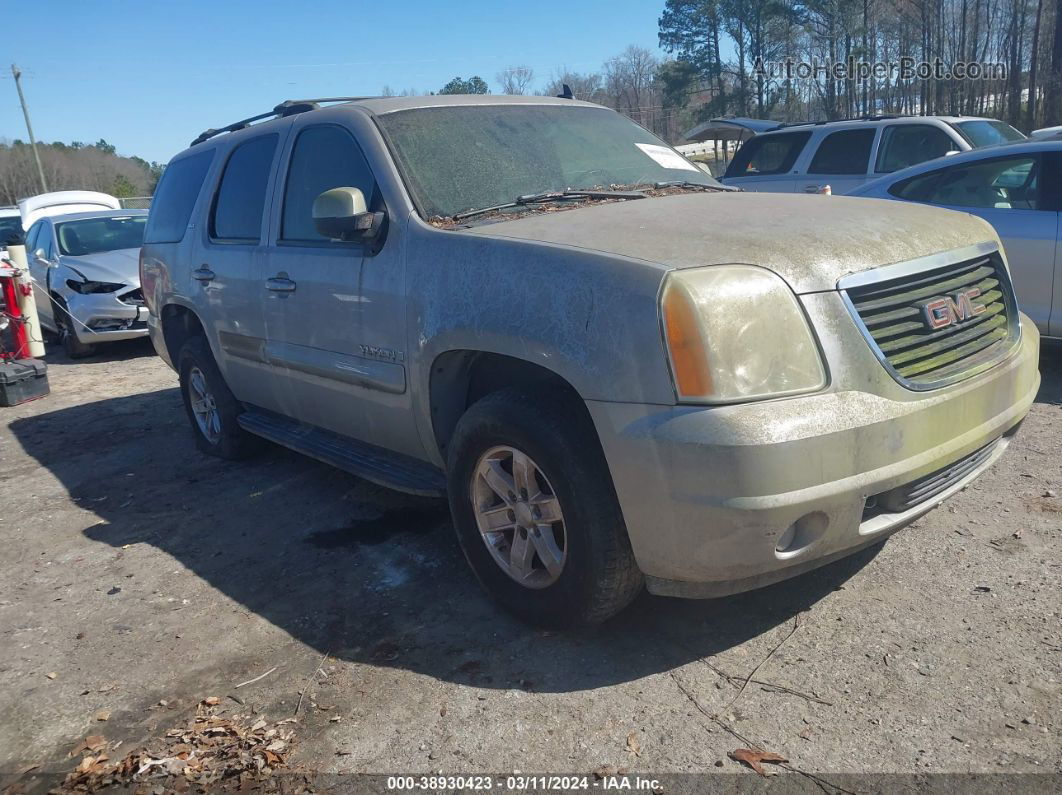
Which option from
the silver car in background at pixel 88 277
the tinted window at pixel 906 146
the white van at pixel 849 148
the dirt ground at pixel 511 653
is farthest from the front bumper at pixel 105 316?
the tinted window at pixel 906 146

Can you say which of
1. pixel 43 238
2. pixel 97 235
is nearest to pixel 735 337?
pixel 97 235

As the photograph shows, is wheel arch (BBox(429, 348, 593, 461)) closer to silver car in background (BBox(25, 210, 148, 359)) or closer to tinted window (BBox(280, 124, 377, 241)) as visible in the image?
tinted window (BBox(280, 124, 377, 241))

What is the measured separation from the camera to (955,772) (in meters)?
2.35

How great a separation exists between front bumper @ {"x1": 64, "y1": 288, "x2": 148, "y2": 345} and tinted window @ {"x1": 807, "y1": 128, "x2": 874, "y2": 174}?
8088 mm

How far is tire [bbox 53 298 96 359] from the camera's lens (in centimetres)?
1023

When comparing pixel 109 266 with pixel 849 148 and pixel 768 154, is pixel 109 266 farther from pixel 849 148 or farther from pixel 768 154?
pixel 849 148

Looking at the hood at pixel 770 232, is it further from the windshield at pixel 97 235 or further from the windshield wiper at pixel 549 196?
the windshield at pixel 97 235

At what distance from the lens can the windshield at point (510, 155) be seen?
A: 147 inches

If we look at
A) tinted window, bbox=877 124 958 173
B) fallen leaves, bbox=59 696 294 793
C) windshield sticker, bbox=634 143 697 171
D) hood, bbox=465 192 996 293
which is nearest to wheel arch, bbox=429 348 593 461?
hood, bbox=465 192 996 293

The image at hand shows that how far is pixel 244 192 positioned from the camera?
4906 millimetres

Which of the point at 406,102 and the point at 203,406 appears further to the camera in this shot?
the point at 203,406

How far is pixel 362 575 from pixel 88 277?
26.0 ft

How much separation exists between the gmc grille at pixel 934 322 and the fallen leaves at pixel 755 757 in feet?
3.93

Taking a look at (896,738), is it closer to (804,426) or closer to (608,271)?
(804,426)
